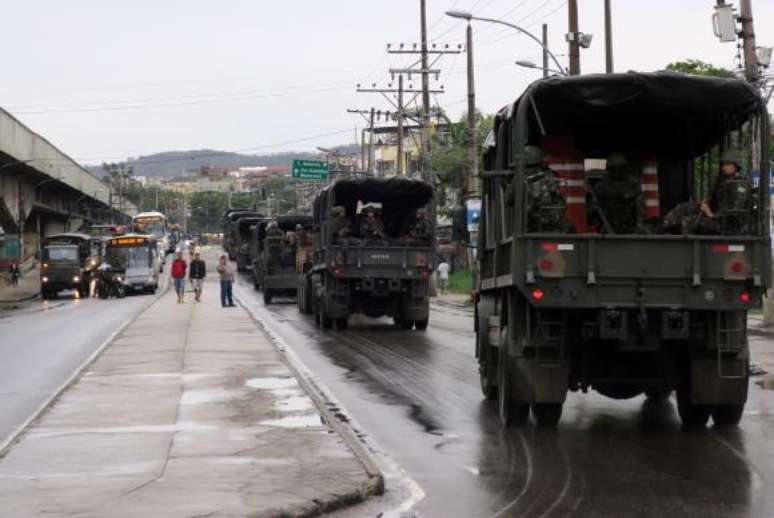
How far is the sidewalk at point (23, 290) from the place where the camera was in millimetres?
65500

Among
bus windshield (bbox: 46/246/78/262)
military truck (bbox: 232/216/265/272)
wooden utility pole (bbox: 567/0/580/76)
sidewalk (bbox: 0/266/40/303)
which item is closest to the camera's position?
wooden utility pole (bbox: 567/0/580/76)

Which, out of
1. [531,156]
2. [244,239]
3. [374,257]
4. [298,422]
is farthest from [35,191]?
[531,156]

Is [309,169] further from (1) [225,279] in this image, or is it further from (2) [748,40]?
(2) [748,40]

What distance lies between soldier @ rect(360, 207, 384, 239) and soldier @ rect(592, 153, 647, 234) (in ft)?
54.5

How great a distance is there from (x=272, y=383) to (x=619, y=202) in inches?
232

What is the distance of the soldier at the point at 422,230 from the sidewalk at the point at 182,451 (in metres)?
10.6

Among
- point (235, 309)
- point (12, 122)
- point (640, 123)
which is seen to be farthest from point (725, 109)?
point (12, 122)

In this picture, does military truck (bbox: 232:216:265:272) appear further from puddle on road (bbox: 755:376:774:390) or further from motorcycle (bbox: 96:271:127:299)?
puddle on road (bbox: 755:376:774:390)

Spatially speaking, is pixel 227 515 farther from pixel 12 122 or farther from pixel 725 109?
pixel 12 122

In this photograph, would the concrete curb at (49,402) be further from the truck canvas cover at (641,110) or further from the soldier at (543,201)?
the truck canvas cover at (641,110)

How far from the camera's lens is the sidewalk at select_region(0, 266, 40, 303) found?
65.5m

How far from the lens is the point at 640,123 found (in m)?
14.0

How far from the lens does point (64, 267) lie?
66.2 m

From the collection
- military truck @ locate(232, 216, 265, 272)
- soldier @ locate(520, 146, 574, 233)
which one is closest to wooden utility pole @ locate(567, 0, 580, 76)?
soldier @ locate(520, 146, 574, 233)
